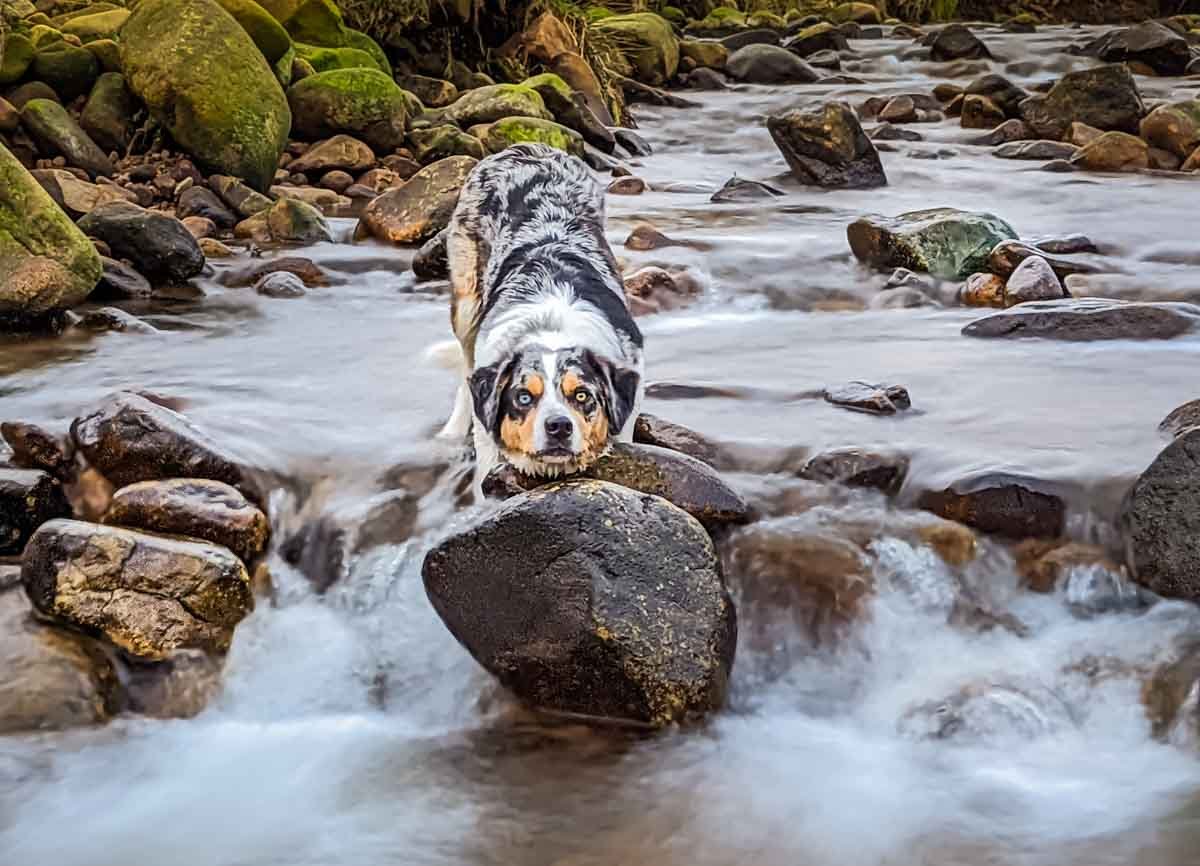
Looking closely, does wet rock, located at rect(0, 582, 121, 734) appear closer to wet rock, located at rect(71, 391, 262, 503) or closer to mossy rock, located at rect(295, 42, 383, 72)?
wet rock, located at rect(71, 391, 262, 503)

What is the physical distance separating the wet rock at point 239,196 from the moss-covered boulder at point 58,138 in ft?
3.07

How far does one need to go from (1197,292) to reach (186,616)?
7508mm

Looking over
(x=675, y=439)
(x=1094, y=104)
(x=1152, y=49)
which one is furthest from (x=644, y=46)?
(x=675, y=439)

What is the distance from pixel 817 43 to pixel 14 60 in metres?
16.8

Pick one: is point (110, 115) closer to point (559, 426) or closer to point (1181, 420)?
point (559, 426)

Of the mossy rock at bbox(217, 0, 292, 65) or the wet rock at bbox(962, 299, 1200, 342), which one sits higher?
the mossy rock at bbox(217, 0, 292, 65)

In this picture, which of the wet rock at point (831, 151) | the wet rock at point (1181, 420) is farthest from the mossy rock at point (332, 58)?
the wet rock at point (1181, 420)

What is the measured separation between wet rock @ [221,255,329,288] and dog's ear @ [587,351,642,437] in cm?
550

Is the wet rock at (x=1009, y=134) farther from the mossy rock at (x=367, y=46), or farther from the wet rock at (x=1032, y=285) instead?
the wet rock at (x=1032, y=285)

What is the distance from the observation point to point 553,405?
509cm

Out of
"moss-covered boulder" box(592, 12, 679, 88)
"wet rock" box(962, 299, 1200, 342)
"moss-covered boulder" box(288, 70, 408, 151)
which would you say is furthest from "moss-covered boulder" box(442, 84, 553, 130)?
"wet rock" box(962, 299, 1200, 342)

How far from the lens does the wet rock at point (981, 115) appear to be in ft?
61.5

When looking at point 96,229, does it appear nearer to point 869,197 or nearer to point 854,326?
point 854,326

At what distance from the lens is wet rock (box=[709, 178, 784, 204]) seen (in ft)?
46.1
